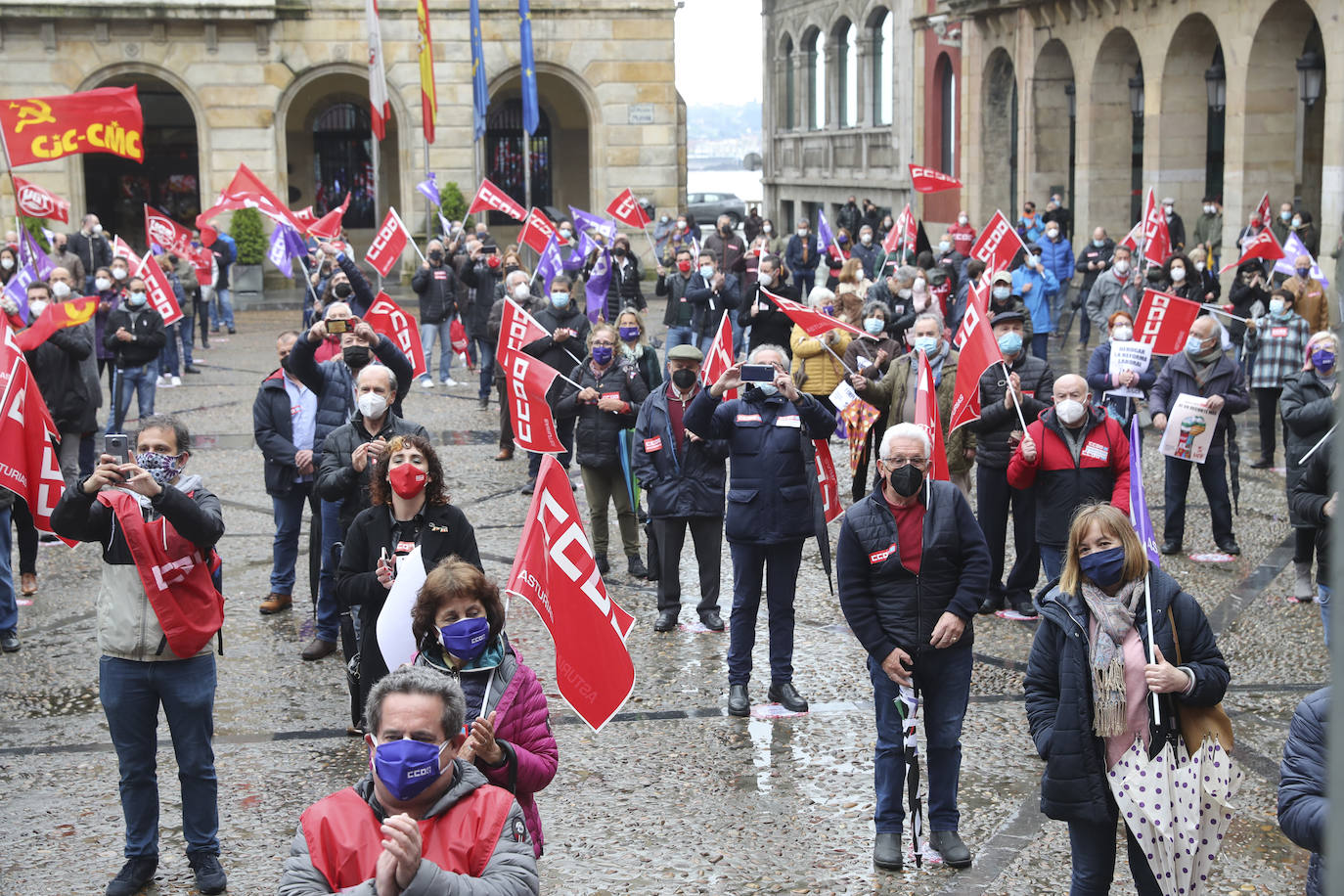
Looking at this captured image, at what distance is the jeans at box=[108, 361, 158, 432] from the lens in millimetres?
15680

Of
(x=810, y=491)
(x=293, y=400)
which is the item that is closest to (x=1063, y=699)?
(x=810, y=491)

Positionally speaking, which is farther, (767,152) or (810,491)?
(767,152)

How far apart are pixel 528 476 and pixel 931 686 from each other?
794cm

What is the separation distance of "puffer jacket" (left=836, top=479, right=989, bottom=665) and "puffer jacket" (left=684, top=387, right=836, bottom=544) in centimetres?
169

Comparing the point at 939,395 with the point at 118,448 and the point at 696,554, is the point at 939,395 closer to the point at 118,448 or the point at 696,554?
the point at 696,554

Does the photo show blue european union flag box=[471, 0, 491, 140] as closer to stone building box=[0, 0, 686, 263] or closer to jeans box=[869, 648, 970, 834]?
stone building box=[0, 0, 686, 263]

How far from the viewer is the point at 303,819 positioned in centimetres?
374

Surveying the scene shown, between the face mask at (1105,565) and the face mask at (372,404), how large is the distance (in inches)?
162

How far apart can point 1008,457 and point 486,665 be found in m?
5.29

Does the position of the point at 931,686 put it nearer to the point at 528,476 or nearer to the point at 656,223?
the point at 528,476

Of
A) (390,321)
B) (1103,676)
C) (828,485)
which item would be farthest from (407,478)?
(390,321)

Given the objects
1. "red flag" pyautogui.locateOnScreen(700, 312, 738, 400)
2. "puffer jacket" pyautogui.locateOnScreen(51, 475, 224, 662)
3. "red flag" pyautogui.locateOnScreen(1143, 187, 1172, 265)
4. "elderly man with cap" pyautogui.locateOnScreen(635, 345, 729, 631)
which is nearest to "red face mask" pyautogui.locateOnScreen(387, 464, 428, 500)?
"puffer jacket" pyautogui.locateOnScreen(51, 475, 224, 662)

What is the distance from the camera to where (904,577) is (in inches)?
248

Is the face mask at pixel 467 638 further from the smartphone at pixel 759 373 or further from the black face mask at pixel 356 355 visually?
the black face mask at pixel 356 355
